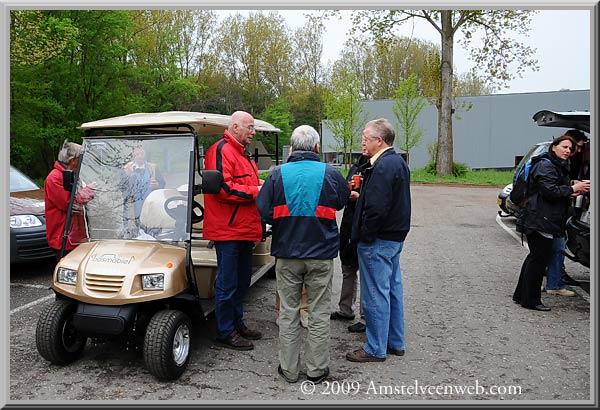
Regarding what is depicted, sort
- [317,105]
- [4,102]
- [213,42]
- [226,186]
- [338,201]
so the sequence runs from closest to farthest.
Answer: [4,102] → [338,201] → [226,186] → [213,42] → [317,105]

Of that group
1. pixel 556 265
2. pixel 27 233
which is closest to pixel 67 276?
pixel 27 233

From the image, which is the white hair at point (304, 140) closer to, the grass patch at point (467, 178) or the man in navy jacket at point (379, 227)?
the man in navy jacket at point (379, 227)

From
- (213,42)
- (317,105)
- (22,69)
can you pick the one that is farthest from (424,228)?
(317,105)

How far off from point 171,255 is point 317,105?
37.7 metres

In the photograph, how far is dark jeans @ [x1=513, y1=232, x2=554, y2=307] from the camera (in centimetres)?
564

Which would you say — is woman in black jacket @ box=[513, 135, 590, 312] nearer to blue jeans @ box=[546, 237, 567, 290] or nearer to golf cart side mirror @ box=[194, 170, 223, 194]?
blue jeans @ box=[546, 237, 567, 290]

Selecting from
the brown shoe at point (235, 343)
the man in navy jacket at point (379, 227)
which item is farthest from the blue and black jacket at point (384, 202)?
the brown shoe at point (235, 343)

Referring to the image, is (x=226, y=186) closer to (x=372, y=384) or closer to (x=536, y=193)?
(x=372, y=384)

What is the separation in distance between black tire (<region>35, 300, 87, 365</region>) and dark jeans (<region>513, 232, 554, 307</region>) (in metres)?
4.60

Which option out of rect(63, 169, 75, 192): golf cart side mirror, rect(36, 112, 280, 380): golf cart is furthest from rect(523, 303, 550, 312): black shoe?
rect(63, 169, 75, 192): golf cart side mirror

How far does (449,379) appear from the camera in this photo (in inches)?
163

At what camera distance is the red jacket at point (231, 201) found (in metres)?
4.48

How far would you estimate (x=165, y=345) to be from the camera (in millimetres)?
3898

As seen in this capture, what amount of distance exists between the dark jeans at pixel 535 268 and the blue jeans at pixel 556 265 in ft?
1.16
